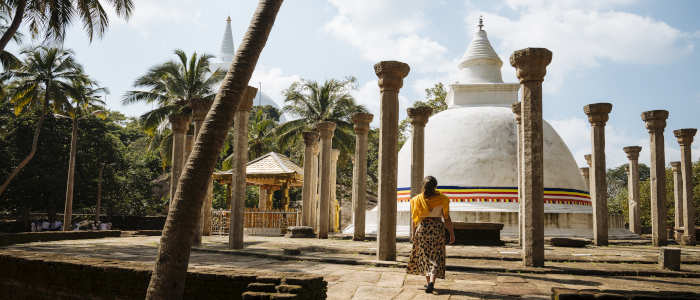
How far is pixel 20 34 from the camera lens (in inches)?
787

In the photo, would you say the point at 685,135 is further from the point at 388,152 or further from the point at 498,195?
the point at 388,152

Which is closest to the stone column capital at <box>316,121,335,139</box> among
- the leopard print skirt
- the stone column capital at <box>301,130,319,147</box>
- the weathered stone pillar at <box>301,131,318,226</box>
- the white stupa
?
the weathered stone pillar at <box>301,131,318,226</box>

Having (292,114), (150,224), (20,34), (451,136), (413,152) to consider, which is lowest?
(150,224)

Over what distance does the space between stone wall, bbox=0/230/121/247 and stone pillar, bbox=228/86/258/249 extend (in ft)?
21.5

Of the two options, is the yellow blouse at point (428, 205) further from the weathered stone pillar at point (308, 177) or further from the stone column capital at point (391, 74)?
the weathered stone pillar at point (308, 177)

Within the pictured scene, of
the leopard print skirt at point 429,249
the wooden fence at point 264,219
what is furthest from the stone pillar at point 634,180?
the leopard print skirt at point 429,249

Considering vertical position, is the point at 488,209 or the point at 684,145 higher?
the point at 684,145

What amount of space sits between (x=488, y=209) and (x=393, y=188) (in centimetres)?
1046

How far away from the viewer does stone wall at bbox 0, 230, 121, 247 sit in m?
13.5

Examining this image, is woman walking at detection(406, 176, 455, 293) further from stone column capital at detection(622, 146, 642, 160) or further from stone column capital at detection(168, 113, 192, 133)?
stone column capital at detection(622, 146, 642, 160)

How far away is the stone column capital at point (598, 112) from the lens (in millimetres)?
13180

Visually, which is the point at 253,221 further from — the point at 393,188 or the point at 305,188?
the point at 393,188

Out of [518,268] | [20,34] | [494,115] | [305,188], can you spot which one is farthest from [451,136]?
[20,34]

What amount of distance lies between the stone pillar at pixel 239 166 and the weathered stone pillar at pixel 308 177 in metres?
5.51
